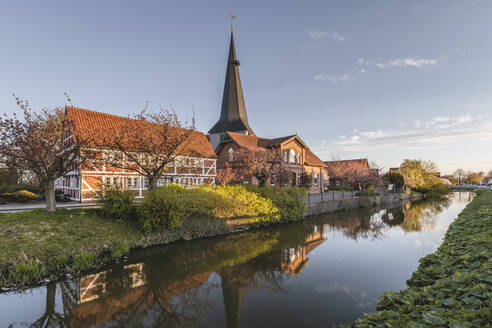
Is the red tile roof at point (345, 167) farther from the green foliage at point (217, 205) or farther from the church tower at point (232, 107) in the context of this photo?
the green foliage at point (217, 205)

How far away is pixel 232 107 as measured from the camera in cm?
3341

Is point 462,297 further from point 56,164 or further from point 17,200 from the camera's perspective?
point 17,200

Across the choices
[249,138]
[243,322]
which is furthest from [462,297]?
[249,138]

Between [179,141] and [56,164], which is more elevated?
[179,141]

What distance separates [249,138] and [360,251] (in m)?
19.3

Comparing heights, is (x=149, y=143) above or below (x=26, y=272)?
above

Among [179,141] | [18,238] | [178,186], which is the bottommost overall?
[18,238]

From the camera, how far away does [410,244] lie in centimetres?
1116

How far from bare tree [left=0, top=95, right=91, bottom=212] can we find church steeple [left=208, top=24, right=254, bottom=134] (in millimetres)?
23360

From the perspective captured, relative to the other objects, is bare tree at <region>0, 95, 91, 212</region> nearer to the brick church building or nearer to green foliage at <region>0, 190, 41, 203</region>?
green foliage at <region>0, 190, 41, 203</region>

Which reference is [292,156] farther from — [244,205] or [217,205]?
[217,205]

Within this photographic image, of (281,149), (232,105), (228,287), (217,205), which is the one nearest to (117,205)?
(217,205)

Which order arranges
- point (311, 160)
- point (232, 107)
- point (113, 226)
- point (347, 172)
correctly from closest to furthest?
point (113, 226)
point (311, 160)
point (232, 107)
point (347, 172)

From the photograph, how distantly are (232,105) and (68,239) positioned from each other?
28195 millimetres
